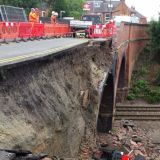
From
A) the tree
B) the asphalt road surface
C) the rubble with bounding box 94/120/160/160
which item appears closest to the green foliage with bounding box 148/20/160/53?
the rubble with bounding box 94/120/160/160

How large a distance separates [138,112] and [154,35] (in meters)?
12.1

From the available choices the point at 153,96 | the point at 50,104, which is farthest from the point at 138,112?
the point at 50,104

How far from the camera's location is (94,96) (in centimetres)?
1873

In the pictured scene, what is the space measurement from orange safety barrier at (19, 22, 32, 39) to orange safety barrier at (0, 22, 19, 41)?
0.47 m

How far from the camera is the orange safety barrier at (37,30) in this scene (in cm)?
2989

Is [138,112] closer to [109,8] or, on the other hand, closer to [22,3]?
[22,3]

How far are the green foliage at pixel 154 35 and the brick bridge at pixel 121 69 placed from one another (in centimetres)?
142

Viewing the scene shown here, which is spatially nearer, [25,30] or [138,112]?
[25,30]

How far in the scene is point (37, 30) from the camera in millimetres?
31172

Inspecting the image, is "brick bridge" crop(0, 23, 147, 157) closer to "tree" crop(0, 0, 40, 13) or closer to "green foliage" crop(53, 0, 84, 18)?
"tree" crop(0, 0, 40, 13)

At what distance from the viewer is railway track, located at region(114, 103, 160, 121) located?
43.1 m

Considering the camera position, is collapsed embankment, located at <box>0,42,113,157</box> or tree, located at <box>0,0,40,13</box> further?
tree, located at <box>0,0,40,13</box>

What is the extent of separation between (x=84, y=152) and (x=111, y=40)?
1425 centimetres

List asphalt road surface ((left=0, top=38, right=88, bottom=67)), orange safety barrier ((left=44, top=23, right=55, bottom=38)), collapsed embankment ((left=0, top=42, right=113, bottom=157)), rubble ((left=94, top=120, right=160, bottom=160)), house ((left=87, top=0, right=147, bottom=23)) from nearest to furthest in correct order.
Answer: collapsed embankment ((left=0, top=42, right=113, bottom=157)) < asphalt road surface ((left=0, top=38, right=88, bottom=67)) < rubble ((left=94, top=120, right=160, bottom=160)) < orange safety barrier ((left=44, top=23, right=55, bottom=38)) < house ((left=87, top=0, right=147, bottom=23))
